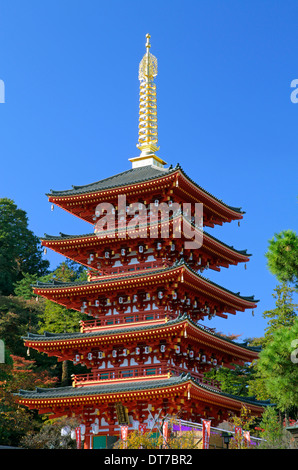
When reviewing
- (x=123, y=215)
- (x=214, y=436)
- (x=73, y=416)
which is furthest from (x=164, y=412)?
(x=123, y=215)

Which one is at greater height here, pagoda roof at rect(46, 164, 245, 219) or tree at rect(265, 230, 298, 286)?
pagoda roof at rect(46, 164, 245, 219)

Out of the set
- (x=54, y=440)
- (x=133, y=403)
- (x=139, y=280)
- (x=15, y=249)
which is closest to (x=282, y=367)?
(x=133, y=403)

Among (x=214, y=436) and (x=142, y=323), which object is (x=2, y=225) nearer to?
(x=142, y=323)

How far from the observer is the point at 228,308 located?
4066cm

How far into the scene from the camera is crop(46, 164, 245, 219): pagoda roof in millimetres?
36750

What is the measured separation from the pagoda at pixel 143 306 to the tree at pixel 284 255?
10.7 meters

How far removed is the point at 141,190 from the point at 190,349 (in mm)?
9064

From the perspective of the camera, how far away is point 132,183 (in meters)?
37.4

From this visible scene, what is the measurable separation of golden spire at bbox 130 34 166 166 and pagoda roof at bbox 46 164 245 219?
1250mm

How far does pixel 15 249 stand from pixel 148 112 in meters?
34.3

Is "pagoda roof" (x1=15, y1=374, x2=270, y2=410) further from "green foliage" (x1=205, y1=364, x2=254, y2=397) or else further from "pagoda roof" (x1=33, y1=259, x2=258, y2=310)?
"green foliage" (x1=205, y1=364, x2=254, y2=397)

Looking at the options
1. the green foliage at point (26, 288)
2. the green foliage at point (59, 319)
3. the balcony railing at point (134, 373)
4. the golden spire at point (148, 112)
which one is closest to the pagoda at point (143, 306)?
the balcony railing at point (134, 373)

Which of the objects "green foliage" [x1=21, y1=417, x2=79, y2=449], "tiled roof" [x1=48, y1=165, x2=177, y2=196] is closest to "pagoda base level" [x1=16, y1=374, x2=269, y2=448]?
"green foliage" [x1=21, y1=417, x2=79, y2=449]

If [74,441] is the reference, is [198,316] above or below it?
above
